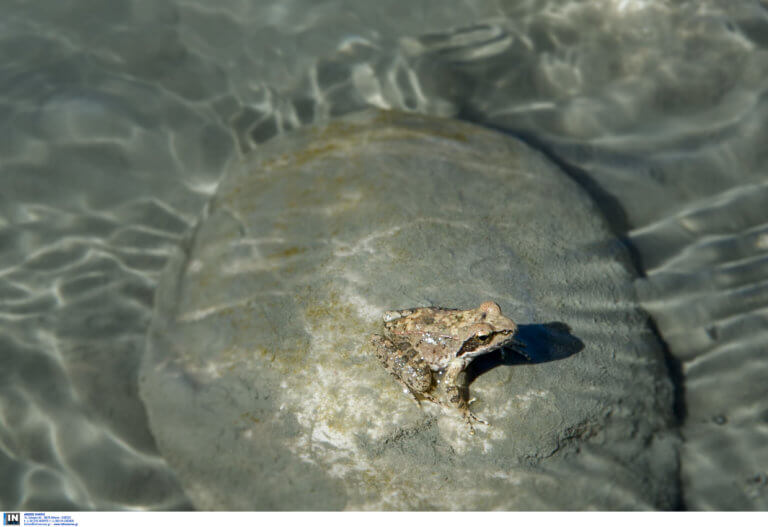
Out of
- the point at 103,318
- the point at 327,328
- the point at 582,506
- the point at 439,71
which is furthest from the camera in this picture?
the point at 439,71

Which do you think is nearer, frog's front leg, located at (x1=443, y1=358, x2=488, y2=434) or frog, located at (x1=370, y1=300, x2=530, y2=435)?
frog, located at (x1=370, y1=300, x2=530, y2=435)

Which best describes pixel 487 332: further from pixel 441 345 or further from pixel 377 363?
pixel 377 363

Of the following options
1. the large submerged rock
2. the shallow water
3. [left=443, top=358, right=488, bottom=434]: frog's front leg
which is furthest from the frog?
the shallow water

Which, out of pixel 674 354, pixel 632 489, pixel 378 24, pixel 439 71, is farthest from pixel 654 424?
pixel 378 24

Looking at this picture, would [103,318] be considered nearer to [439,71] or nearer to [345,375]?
[345,375]

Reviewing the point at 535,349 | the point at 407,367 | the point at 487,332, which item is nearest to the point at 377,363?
the point at 407,367

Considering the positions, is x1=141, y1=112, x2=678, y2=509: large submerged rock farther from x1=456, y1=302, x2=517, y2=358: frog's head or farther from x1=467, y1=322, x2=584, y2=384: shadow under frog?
x1=456, y1=302, x2=517, y2=358: frog's head

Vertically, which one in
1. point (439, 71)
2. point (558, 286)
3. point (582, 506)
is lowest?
point (582, 506)
